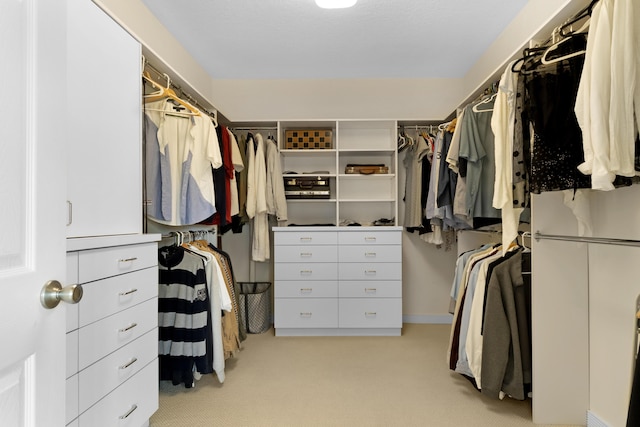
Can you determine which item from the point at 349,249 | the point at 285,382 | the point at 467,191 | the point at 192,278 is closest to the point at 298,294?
the point at 349,249

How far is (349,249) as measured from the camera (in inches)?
128

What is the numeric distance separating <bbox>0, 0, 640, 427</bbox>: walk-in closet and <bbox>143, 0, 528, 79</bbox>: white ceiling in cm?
3

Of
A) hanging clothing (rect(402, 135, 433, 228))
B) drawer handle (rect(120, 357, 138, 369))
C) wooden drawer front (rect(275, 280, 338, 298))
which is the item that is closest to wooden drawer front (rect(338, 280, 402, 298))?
wooden drawer front (rect(275, 280, 338, 298))

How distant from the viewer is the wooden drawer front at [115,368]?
127cm

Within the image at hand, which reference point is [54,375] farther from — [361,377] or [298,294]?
[298,294]

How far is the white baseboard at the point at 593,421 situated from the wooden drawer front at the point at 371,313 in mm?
1537

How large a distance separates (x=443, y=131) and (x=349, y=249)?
1.25 metres

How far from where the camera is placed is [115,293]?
1429 mm

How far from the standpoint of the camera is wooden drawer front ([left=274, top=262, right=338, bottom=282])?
3244mm

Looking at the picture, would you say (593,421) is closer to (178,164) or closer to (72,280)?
(72,280)

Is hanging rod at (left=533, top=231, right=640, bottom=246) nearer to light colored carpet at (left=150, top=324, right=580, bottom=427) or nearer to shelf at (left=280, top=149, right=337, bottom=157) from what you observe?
light colored carpet at (left=150, top=324, right=580, bottom=427)

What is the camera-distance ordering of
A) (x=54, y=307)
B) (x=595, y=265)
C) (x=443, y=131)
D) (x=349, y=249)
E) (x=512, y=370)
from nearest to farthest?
(x=54, y=307) < (x=595, y=265) < (x=512, y=370) < (x=443, y=131) < (x=349, y=249)

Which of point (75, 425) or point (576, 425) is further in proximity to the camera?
point (576, 425)

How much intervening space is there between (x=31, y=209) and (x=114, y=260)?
784 millimetres
